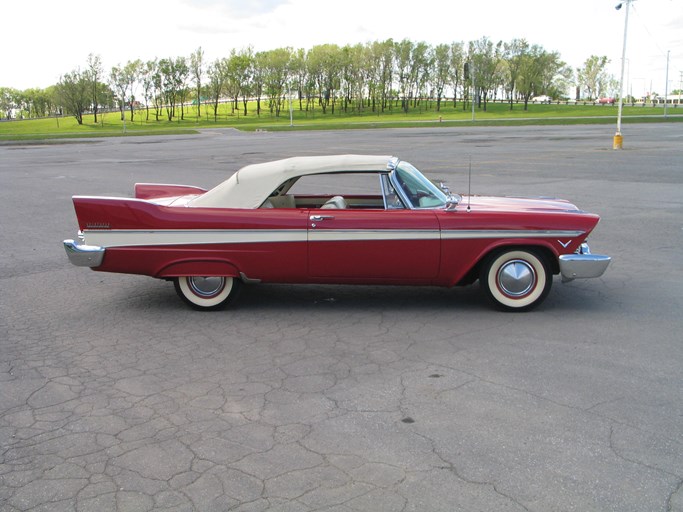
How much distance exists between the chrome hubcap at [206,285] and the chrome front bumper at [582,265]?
10.2 feet

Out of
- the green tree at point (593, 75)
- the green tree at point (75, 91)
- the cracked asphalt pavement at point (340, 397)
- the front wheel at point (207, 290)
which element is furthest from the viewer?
the green tree at point (593, 75)

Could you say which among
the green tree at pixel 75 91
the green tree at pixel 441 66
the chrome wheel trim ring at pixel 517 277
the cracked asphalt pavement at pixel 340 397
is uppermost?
the green tree at pixel 441 66

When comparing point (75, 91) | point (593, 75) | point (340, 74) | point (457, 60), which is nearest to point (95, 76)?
point (75, 91)

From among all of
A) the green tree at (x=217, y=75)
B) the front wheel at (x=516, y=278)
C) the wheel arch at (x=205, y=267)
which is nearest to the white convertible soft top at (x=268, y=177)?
the wheel arch at (x=205, y=267)

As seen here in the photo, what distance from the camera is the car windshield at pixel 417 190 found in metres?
5.93

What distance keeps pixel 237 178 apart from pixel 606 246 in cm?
513

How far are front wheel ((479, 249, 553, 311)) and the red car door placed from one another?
52 centimetres

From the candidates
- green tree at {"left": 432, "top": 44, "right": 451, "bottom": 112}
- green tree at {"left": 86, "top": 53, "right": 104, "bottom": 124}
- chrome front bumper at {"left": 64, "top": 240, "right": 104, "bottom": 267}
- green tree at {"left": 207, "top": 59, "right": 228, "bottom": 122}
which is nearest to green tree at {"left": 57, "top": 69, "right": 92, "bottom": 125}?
green tree at {"left": 86, "top": 53, "right": 104, "bottom": 124}

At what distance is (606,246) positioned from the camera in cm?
852

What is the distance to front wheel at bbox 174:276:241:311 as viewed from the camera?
6012mm

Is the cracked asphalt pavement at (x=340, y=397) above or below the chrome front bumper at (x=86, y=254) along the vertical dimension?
below

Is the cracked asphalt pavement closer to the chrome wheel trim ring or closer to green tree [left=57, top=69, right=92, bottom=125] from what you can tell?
the chrome wheel trim ring

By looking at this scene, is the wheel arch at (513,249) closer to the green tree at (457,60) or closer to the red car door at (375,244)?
the red car door at (375,244)

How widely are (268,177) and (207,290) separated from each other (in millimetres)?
1209
